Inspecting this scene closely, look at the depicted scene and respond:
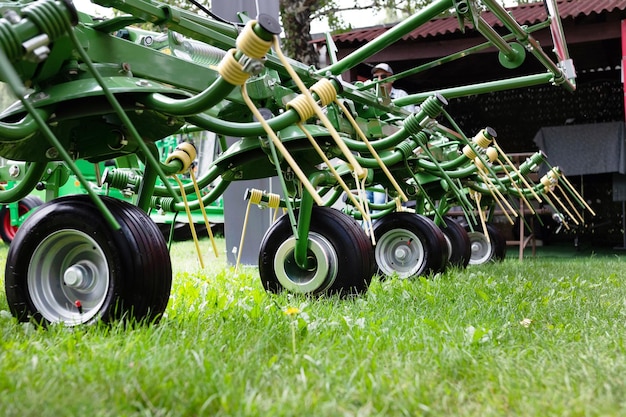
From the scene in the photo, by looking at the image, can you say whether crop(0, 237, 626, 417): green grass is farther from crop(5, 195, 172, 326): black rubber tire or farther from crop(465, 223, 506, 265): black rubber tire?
crop(465, 223, 506, 265): black rubber tire

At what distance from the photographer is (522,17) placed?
21.9 ft

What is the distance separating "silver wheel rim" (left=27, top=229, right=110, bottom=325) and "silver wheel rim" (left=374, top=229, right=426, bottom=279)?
86.8 inches

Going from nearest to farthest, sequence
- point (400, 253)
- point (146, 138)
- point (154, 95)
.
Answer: point (154, 95) → point (146, 138) → point (400, 253)

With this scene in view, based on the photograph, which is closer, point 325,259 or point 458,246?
point 325,259

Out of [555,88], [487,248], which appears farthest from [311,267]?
[555,88]

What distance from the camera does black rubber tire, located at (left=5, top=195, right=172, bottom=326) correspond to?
5.60 feet

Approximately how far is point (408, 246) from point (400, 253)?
0.07 m

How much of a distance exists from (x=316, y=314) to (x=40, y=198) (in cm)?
695

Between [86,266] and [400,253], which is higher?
[86,266]

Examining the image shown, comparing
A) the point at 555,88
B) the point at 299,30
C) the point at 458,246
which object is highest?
the point at 299,30

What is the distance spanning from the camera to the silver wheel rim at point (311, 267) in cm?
263

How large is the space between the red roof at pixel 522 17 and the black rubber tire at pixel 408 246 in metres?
3.48

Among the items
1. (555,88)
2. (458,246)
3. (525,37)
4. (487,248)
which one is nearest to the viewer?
(525,37)

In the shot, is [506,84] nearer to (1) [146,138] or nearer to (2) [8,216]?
(1) [146,138]
